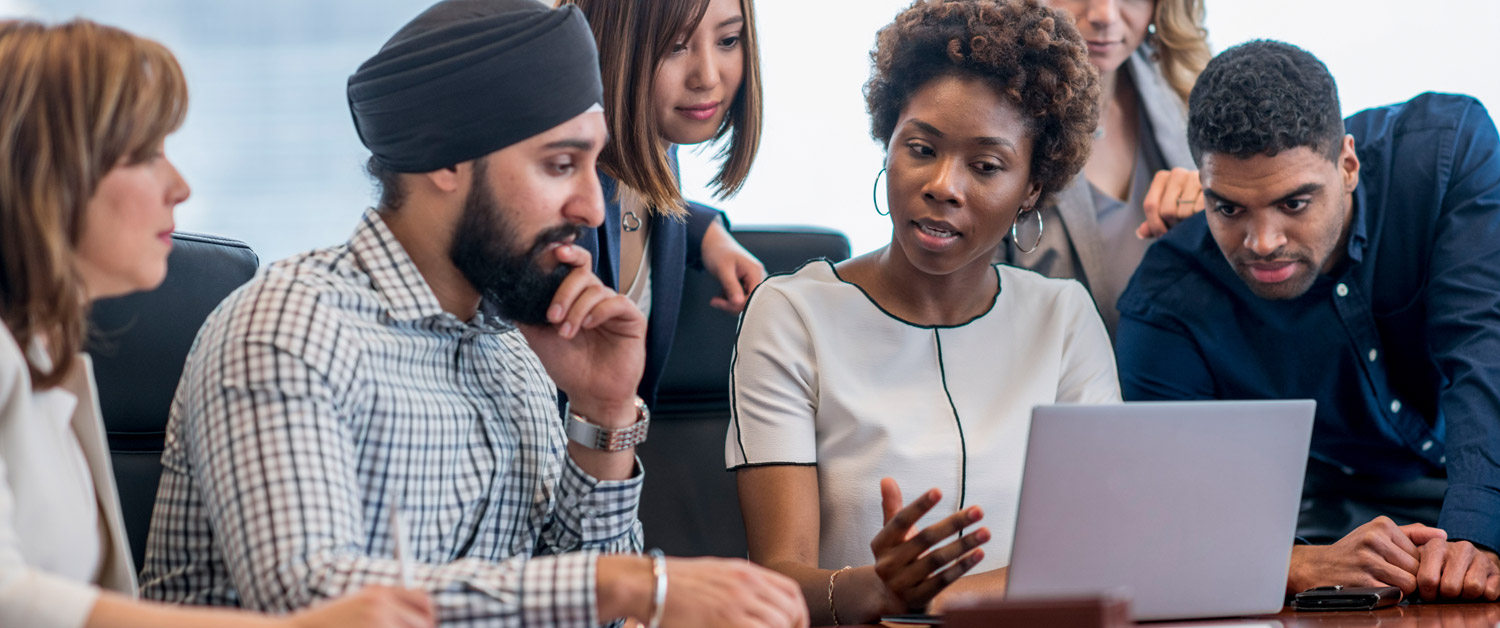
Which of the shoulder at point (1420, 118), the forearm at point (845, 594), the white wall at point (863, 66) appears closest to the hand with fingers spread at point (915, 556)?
the forearm at point (845, 594)

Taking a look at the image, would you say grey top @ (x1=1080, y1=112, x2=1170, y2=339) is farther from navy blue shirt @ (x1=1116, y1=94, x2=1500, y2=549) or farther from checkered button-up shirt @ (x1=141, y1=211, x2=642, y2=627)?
checkered button-up shirt @ (x1=141, y1=211, x2=642, y2=627)

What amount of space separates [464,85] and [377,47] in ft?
5.18

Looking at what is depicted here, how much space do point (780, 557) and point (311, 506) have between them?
2.20ft

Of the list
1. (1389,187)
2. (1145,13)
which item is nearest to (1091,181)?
(1145,13)

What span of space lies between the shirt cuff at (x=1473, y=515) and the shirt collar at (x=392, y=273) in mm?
1305

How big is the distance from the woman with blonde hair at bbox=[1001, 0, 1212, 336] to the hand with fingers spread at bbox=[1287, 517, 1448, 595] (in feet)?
2.35

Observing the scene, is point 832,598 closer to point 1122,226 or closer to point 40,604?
point 40,604

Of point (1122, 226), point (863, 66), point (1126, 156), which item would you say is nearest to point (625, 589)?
point (1122, 226)

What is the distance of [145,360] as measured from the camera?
1.44 m

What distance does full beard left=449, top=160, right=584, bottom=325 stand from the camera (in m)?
1.25

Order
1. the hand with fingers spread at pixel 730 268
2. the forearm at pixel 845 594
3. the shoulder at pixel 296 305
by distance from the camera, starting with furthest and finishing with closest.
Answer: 1. the hand with fingers spread at pixel 730 268
2. the forearm at pixel 845 594
3. the shoulder at pixel 296 305

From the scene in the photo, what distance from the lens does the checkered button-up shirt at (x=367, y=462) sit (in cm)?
99

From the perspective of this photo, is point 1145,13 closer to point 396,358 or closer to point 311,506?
point 396,358

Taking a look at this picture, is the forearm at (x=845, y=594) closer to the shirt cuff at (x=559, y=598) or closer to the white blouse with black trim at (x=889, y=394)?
the white blouse with black trim at (x=889, y=394)
